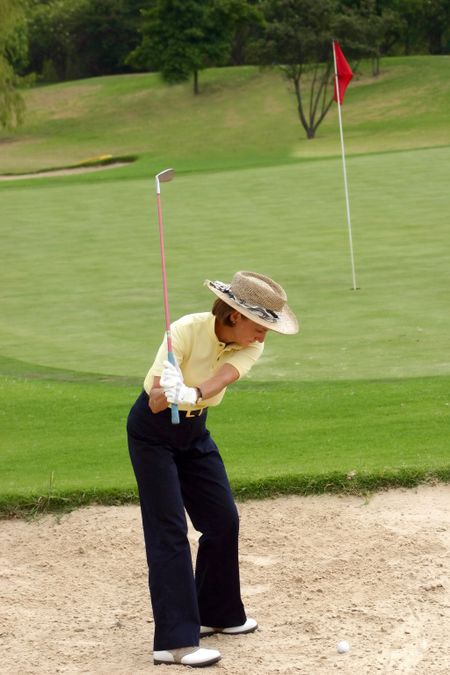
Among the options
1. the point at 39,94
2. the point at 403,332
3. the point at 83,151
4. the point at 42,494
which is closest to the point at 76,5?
the point at 39,94

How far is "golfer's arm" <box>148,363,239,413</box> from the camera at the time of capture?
5.55 meters

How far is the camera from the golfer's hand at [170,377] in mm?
5379

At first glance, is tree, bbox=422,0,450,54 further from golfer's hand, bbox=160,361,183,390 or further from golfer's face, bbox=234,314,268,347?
golfer's hand, bbox=160,361,183,390

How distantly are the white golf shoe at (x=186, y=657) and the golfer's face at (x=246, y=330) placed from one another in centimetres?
148

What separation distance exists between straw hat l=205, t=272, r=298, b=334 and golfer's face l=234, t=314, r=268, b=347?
79 millimetres

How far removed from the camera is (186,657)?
583cm

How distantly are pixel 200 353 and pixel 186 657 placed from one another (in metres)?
1.44

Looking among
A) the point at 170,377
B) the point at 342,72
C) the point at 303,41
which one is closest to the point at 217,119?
the point at 303,41

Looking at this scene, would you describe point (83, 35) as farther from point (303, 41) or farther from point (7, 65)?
point (7, 65)

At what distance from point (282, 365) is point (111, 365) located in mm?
1753

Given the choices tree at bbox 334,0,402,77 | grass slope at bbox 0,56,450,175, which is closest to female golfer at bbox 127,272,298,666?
grass slope at bbox 0,56,450,175

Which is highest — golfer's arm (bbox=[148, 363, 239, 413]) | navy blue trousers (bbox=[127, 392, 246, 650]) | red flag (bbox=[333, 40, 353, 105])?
red flag (bbox=[333, 40, 353, 105])

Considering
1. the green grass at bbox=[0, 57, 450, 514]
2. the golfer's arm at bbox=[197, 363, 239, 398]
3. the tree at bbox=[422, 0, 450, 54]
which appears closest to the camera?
the golfer's arm at bbox=[197, 363, 239, 398]

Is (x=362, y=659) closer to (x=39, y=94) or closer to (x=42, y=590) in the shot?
(x=42, y=590)
